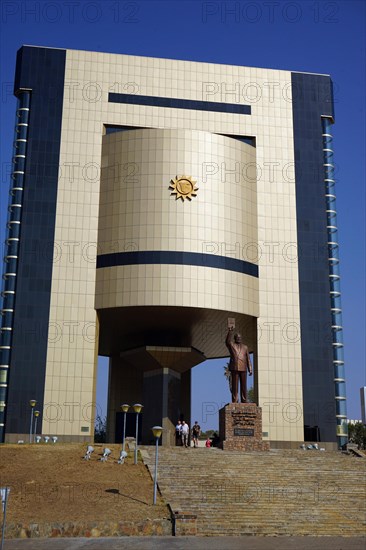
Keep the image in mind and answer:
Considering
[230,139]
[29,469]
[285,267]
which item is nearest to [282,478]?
[29,469]

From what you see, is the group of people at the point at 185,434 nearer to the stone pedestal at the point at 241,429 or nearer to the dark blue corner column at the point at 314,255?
the stone pedestal at the point at 241,429

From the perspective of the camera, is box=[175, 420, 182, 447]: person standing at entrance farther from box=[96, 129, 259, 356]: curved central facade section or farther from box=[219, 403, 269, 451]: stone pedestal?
Answer: box=[96, 129, 259, 356]: curved central facade section

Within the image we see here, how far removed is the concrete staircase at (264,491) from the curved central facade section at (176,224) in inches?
664

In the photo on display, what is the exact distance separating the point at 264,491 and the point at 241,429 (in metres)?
12.4

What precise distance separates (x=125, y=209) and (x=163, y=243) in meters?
4.72

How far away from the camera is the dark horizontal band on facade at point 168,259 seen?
5709 centimetres

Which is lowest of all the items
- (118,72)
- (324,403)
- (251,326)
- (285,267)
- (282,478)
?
(282,478)

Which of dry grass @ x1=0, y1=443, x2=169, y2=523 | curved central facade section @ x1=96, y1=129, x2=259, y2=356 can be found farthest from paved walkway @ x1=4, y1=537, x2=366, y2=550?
curved central facade section @ x1=96, y1=129, x2=259, y2=356

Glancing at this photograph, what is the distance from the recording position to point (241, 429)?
45812 millimetres

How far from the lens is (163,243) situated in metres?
57.4

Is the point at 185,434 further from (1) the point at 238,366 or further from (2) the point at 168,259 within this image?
(2) the point at 168,259

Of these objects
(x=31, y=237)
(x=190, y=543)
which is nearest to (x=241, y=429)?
(x=190, y=543)

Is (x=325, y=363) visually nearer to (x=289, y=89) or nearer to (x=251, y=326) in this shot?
(x=251, y=326)

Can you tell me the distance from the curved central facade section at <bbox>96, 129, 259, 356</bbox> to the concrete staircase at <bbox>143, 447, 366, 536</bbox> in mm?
16864
